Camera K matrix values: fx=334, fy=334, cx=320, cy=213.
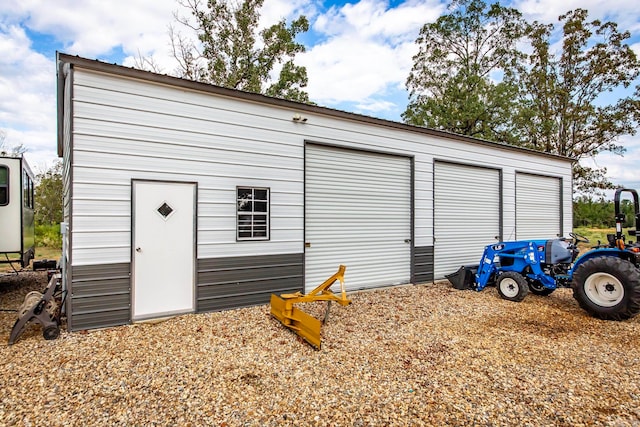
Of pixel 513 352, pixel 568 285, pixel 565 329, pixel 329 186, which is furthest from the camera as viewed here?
pixel 329 186

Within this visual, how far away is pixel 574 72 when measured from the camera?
58.3ft

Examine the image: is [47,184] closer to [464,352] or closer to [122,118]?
[122,118]

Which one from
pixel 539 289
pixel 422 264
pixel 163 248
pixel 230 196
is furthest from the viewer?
pixel 422 264

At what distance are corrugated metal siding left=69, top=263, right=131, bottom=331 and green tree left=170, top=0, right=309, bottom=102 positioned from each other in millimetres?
13448

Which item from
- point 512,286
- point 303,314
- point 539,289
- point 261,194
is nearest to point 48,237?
point 261,194

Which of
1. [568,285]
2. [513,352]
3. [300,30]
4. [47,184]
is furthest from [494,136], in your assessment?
[47,184]

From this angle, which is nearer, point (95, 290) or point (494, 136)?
point (95, 290)

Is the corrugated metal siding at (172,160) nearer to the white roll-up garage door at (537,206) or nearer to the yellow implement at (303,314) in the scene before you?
the yellow implement at (303,314)

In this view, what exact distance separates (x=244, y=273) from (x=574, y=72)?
20996 mm

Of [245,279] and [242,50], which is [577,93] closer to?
[242,50]

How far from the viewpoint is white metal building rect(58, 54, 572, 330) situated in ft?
14.7

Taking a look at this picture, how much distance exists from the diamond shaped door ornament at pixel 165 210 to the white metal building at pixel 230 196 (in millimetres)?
20

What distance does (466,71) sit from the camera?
19016mm

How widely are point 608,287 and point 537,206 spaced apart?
570 cm
